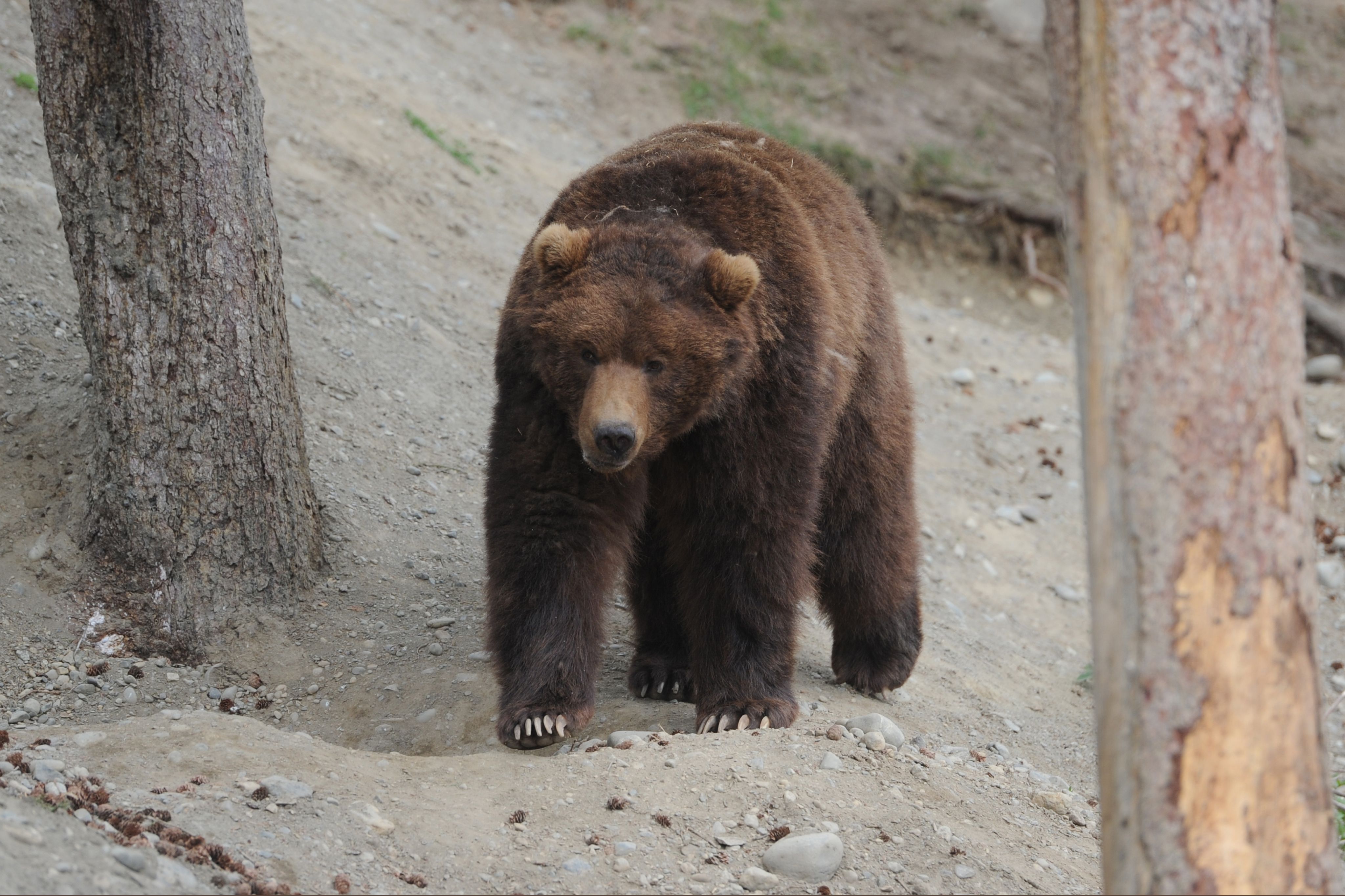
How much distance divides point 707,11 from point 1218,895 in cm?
1383

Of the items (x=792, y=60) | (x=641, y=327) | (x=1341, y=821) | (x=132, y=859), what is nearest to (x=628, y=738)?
(x=641, y=327)

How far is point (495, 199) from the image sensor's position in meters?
10.7

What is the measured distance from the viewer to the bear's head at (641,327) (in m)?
4.62

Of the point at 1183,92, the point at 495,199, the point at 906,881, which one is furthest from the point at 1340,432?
the point at 1183,92

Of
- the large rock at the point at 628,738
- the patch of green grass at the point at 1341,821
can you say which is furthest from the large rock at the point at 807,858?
the patch of green grass at the point at 1341,821

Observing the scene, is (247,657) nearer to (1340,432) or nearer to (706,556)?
(706,556)

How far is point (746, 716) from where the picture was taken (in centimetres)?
502

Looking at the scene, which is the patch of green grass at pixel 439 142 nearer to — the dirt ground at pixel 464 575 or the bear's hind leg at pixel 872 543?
the dirt ground at pixel 464 575

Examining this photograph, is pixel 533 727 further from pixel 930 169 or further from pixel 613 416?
pixel 930 169

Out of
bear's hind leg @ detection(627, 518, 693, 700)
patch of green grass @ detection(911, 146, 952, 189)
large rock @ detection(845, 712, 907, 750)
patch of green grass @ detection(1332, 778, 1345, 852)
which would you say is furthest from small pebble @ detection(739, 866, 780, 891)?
patch of green grass @ detection(911, 146, 952, 189)

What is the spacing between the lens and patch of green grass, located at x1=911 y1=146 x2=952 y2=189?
13953mm

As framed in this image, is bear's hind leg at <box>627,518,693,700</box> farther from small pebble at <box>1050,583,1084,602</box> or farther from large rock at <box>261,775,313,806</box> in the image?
small pebble at <box>1050,583,1084,602</box>

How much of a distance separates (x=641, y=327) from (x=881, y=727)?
72.4 inches

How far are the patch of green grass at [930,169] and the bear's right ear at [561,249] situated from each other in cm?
982
